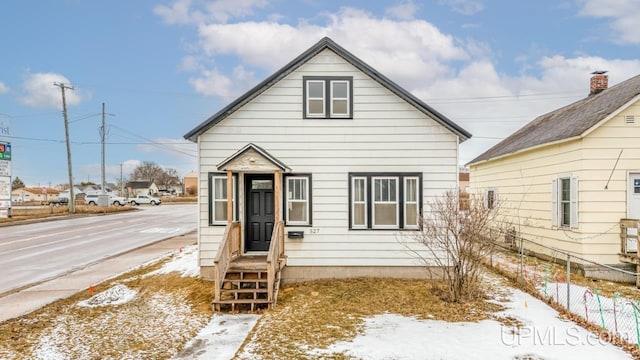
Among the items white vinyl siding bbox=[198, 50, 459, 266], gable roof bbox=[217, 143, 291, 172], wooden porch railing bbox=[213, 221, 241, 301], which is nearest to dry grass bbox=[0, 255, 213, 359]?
wooden porch railing bbox=[213, 221, 241, 301]

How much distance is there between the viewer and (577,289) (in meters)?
9.40

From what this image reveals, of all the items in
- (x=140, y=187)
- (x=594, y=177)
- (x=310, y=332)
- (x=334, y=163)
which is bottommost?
(x=310, y=332)

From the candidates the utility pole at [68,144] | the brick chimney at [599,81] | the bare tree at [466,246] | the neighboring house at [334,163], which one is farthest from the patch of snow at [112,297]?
the utility pole at [68,144]

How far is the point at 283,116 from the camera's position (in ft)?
34.4

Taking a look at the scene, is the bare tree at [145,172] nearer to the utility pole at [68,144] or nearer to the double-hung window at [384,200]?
the utility pole at [68,144]

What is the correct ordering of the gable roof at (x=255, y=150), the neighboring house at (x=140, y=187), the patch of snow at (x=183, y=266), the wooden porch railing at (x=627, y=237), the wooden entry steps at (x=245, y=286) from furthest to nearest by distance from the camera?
the neighboring house at (x=140, y=187), the patch of snow at (x=183, y=266), the wooden porch railing at (x=627, y=237), the gable roof at (x=255, y=150), the wooden entry steps at (x=245, y=286)

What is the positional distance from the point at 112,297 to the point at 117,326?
2.26m

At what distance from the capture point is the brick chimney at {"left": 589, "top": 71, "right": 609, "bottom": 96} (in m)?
15.8

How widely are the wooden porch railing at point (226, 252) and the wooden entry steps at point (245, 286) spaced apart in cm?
15

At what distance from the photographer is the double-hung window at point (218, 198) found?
10391 millimetres

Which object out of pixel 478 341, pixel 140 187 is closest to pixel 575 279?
pixel 478 341

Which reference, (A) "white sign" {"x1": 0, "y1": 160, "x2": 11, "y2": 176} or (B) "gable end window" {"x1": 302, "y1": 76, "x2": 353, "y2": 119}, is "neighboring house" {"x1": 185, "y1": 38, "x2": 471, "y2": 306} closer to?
(B) "gable end window" {"x1": 302, "y1": 76, "x2": 353, "y2": 119}

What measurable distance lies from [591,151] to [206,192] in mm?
10660

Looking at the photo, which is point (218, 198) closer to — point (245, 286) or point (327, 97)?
point (245, 286)
